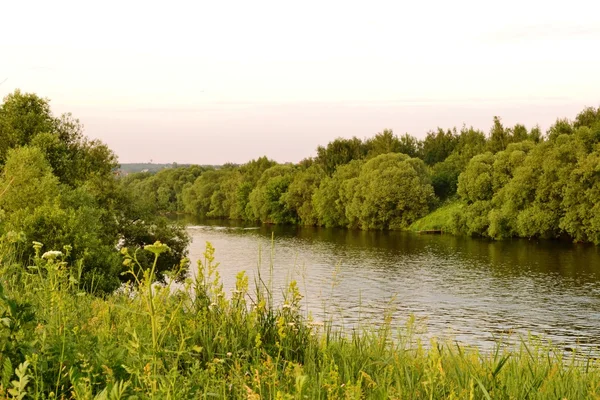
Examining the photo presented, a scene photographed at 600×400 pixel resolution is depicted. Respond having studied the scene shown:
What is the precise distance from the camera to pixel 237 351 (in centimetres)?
521

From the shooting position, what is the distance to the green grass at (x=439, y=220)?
84.2m

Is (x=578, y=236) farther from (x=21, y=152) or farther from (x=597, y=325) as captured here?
(x=21, y=152)

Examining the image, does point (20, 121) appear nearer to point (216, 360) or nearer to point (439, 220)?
point (216, 360)

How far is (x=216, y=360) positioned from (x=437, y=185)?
313 feet

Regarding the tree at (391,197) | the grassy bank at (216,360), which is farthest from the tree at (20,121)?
the tree at (391,197)

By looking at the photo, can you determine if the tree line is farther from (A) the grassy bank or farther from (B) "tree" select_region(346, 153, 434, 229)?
(B) "tree" select_region(346, 153, 434, 229)

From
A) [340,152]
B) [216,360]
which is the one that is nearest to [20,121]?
[216,360]

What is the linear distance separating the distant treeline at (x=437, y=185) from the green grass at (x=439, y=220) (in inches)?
26.6

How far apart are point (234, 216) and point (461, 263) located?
80369 mm

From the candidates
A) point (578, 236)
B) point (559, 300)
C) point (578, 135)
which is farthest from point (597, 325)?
point (578, 135)

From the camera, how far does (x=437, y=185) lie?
97438 millimetres

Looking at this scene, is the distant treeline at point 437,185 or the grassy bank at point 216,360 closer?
the grassy bank at point 216,360

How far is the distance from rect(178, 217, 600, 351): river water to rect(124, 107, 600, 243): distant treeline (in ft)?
14.0

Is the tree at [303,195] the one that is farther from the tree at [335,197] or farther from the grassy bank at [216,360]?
the grassy bank at [216,360]
